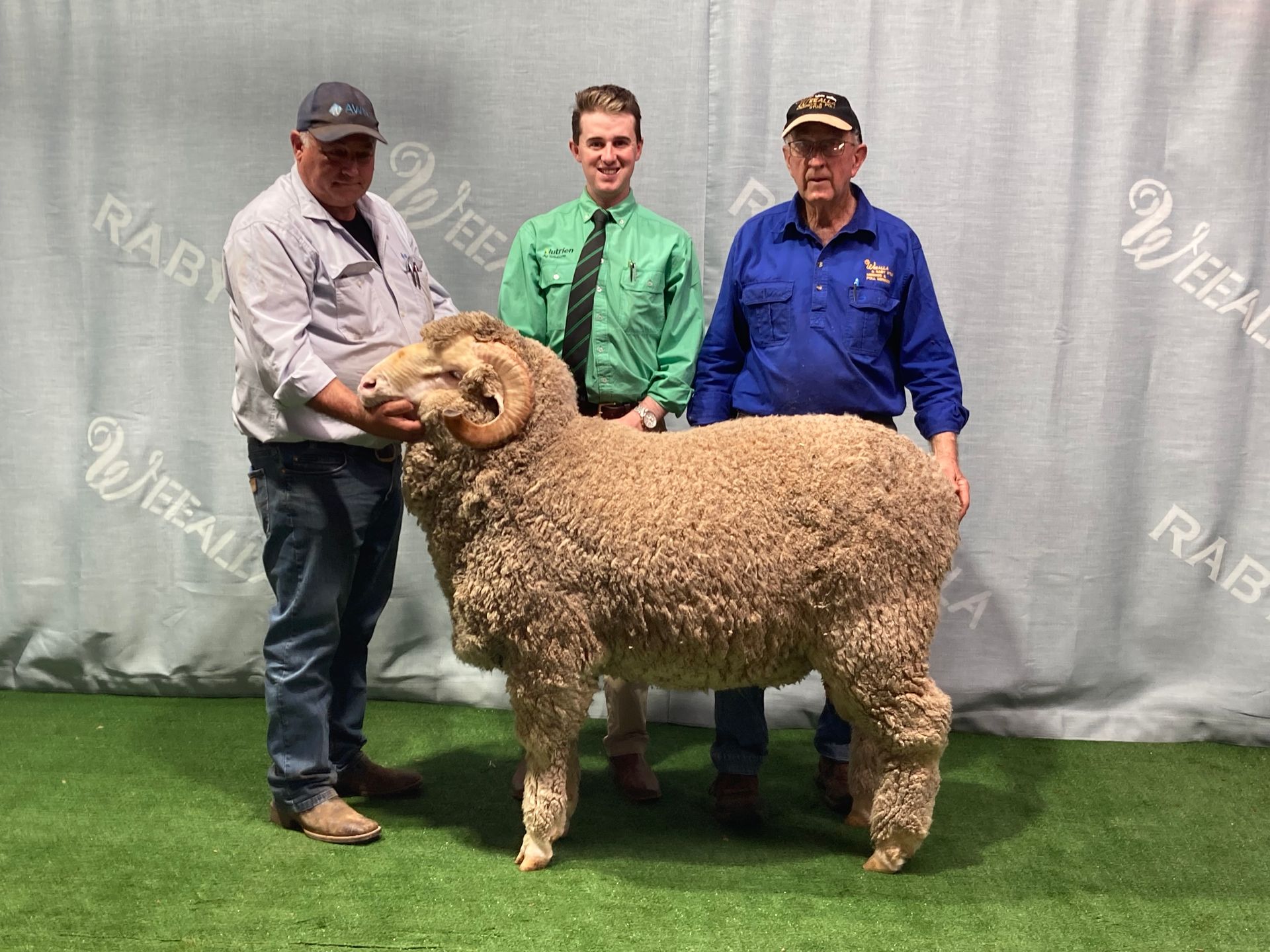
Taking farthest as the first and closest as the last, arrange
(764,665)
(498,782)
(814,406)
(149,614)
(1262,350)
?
(149,614), (1262,350), (498,782), (814,406), (764,665)

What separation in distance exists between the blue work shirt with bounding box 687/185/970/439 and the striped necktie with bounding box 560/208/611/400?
17.8 inches

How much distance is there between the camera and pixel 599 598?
2.96m

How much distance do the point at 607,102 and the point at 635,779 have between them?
221cm

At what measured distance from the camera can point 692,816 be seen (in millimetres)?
3557

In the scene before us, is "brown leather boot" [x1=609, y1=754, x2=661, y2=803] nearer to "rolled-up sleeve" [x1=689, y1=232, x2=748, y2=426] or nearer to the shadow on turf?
the shadow on turf

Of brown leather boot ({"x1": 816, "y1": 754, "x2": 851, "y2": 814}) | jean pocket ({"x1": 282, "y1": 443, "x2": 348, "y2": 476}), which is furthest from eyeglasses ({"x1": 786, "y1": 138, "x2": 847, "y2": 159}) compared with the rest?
brown leather boot ({"x1": 816, "y1": 754, "x2": 851, "y2": 814})

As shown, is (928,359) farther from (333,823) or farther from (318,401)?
(333,823)

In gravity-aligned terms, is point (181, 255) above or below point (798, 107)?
below

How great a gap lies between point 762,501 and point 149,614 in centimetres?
299

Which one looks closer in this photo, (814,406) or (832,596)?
(832,596)

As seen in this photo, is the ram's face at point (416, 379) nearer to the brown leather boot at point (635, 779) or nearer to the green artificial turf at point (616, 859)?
the green artificial turf at point (616, 859)

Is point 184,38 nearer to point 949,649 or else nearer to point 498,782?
point 498,782

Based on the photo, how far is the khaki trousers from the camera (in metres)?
3.81

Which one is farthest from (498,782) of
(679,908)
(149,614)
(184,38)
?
(184,38)
